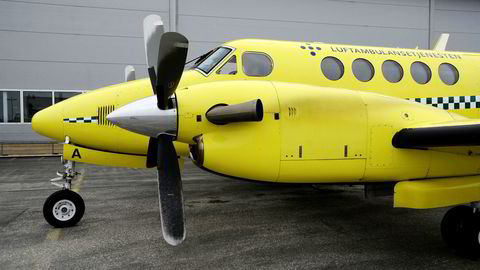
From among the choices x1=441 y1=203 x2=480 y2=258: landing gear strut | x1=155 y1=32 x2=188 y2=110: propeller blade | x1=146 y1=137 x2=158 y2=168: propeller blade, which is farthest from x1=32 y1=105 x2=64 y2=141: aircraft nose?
x1=441 y1=203 x2=480 y2=258: landing gear strut

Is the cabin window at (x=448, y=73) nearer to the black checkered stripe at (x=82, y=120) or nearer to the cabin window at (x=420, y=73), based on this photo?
the cabin window at (x=420, y=73)

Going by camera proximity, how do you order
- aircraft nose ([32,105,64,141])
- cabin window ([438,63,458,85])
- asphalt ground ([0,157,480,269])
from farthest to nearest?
cabin window ([438,63,458,85]) → aircraft nose ([32,105,64,141]) → asphalt ground ([0,157,480,269])

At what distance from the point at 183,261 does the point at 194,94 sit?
82.8 inches

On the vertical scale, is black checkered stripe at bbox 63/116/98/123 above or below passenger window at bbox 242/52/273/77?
below

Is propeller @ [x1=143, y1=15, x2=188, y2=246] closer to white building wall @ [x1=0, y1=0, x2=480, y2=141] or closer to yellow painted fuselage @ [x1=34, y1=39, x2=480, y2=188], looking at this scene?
yellow painted fuselage @ [x1=34, y1=39, x2=480, y2=188]

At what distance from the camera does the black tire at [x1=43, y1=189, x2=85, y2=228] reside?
18.6ft

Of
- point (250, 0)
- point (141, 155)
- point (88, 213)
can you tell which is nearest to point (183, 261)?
point (141, 155)

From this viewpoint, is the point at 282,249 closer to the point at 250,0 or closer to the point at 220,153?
the point at 220,153

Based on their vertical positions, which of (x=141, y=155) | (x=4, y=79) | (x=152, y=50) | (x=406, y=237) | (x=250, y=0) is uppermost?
(x=250, y=0)

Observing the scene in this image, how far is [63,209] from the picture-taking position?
5.74 meters

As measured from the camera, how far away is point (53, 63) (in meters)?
17.9

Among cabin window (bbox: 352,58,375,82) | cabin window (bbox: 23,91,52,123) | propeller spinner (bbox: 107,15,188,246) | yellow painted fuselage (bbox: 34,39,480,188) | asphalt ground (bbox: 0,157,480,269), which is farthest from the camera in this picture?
cabin window (bbox: 23,91,52,123)

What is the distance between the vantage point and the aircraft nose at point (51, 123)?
582cm

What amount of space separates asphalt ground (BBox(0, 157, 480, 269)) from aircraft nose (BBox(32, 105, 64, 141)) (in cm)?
157
